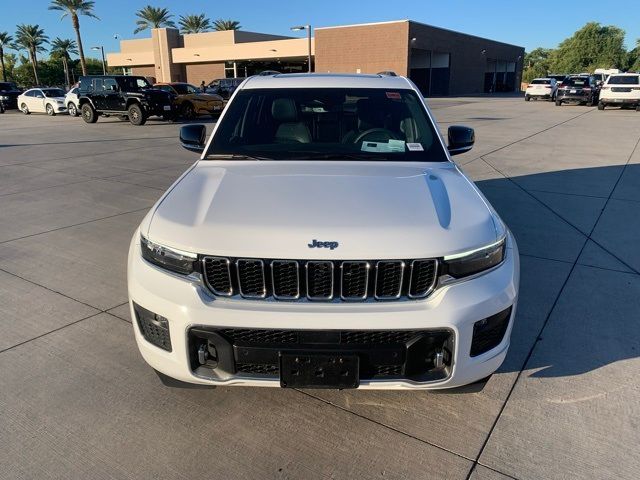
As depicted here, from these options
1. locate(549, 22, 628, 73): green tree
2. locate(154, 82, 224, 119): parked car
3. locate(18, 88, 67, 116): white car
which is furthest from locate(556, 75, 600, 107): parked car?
locate(549, 22, 628, 73): green tree

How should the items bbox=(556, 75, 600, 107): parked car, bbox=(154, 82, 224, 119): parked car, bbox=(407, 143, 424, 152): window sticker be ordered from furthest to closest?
bbox=(556, 75, 600, 107): parked car → bbox=(154, 82, 224, 119): parked car → bbox=(407, 143, 424, 152): window sticker

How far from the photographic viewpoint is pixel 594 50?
92750mm

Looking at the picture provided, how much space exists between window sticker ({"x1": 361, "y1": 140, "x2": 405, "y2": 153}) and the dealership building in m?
41.7

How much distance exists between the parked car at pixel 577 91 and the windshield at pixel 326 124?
102ft

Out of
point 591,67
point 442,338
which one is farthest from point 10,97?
point 591,67

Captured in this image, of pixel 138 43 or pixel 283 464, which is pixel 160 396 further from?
pixel 138 43

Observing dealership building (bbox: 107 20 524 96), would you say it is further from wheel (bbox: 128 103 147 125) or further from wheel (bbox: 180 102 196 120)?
A: wheel (bbox: 128 103 147 125)

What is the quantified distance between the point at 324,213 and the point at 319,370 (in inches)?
29.4

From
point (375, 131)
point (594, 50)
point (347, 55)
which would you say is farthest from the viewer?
point (594, 50)

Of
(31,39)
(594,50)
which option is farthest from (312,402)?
(594,50)

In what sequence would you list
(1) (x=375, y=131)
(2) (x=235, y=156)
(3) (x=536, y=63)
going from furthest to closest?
1. (3) (x=536, y=63)
2. (1) (x=375, y=131)
3. (2) (x=235, y=156)

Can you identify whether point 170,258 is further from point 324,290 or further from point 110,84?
point 110,84

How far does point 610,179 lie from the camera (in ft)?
28.6

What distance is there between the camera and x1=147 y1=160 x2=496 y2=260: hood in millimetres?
2207
